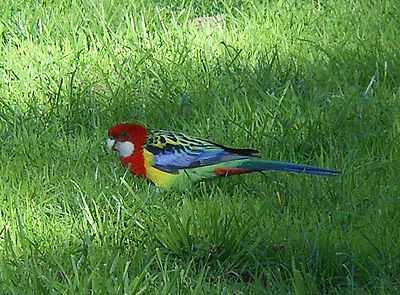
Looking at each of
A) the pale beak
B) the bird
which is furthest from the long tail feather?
the pale beak

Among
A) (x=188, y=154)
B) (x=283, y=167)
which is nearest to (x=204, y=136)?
(x=188, y=154)

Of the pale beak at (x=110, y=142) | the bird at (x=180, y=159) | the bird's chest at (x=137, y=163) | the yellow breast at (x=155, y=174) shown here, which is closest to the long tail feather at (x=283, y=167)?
the bird at (x=180, y=159)

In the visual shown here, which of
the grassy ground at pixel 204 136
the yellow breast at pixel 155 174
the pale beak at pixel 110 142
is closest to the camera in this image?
the grassy ground at pixel 204 136

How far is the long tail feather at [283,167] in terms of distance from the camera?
3.50 metres

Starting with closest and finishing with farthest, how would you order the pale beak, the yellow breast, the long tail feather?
the long tail feather
the yellow breast
the pale beak

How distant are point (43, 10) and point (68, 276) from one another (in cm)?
261

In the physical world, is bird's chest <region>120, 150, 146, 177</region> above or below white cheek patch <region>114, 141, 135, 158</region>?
below

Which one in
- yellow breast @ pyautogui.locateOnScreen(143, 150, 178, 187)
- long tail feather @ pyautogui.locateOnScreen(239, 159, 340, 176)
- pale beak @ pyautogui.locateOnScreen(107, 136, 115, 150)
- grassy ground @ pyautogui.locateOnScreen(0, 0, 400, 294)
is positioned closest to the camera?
grassy ground @ pyautogui.locateOnScreen(0, 0, 400, 294)

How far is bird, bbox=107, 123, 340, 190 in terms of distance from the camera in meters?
3.54

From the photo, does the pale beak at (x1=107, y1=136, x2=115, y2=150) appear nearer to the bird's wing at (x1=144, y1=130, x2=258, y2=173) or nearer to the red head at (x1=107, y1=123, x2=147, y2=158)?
the red head at (x1=107, y1=123, x2=147, y2=158)

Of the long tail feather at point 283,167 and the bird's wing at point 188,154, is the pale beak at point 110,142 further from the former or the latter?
the long tail feather at point 283,167

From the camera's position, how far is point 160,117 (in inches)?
168

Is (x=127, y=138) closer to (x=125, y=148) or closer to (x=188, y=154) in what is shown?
(x=125, y=148)

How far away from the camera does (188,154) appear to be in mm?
3641
